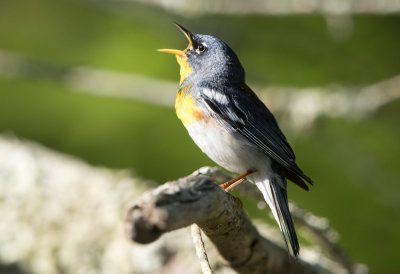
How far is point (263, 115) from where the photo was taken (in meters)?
3.07

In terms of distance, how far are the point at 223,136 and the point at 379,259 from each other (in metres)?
1.69

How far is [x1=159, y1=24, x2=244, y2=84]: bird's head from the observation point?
10.6 ft

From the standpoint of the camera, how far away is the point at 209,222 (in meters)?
1.98

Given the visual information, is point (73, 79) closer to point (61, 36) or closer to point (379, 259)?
point (61, 36)

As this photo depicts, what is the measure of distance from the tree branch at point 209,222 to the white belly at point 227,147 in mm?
465

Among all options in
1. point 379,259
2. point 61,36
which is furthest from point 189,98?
point 61,36

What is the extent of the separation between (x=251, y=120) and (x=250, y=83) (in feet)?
4.97

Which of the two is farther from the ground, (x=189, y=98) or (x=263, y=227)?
(x=189, y=98)

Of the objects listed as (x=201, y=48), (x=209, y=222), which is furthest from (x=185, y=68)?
(x=209, y=222)

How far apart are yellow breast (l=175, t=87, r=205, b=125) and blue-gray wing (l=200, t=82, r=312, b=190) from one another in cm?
6

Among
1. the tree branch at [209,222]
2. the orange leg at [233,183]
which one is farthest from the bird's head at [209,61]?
the tree branch at [209,222]

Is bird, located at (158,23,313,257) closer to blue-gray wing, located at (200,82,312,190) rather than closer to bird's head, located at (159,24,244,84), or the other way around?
blue-gray wing, located at (200,82,312,190)

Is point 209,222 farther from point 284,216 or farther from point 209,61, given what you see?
point 209,61

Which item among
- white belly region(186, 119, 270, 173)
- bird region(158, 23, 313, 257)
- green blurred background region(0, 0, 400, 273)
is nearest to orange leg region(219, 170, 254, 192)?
bird region(158, 23, 313, 257)
